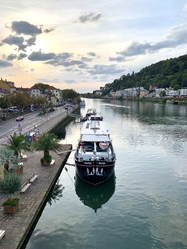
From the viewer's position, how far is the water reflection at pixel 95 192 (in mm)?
18562

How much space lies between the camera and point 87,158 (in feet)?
68.6

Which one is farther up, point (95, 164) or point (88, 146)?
point (88, 146)

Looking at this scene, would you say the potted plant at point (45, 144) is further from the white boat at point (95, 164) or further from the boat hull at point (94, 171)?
the boat hull at point (94, 171)

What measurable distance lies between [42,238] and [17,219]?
5.84 ft

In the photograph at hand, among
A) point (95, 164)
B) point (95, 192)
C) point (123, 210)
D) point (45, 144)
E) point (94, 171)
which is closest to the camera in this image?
point (123, 210)

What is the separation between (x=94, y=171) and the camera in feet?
65.9

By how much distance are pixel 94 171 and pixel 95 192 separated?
1.79 m

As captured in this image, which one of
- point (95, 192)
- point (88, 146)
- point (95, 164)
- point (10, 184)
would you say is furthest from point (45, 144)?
point (10, 184)

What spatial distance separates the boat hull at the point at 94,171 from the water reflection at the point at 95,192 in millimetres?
614

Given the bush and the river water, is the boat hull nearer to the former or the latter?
the river water

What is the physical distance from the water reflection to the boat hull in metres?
0.61

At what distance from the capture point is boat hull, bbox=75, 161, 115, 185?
65.4 ft

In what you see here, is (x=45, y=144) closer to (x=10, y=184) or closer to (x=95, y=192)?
(x=95, y=192)

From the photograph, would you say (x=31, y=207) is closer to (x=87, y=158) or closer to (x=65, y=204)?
(x=65, y=204)
